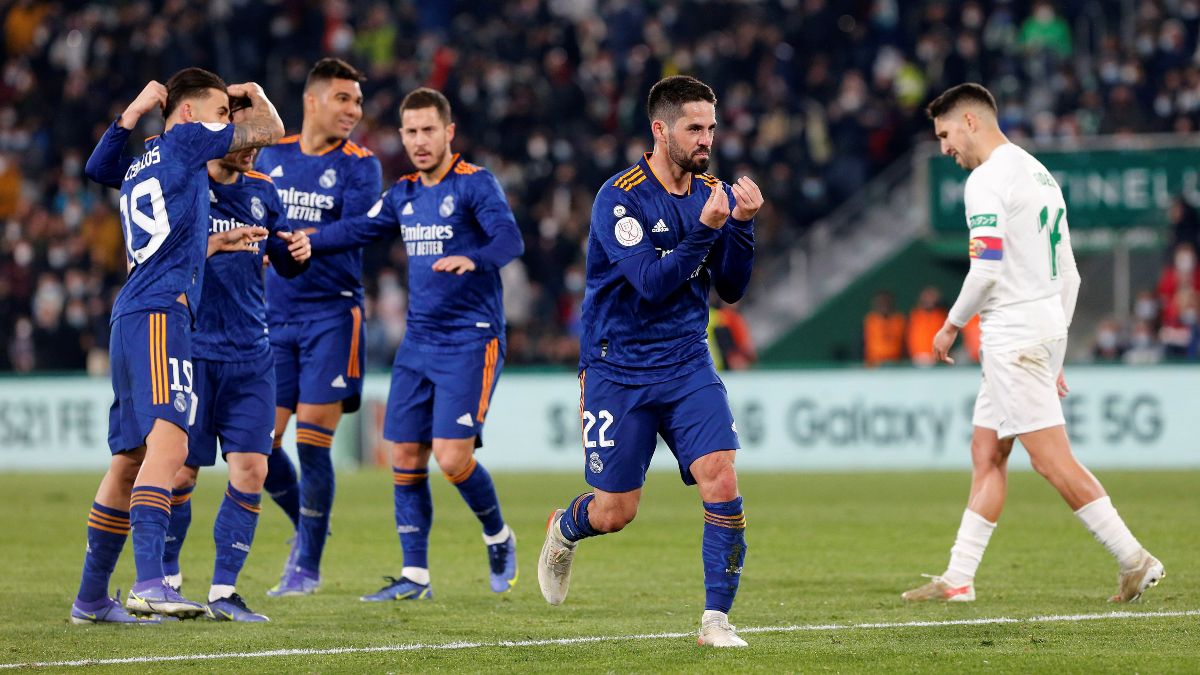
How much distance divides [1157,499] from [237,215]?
29.2 feet

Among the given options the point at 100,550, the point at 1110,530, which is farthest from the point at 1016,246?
the point at 100,550

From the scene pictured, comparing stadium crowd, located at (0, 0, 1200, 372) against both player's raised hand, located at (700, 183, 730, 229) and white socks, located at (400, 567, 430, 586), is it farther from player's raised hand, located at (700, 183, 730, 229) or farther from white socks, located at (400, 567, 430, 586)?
player's raised hand, located at (700, 183, 730, 229)

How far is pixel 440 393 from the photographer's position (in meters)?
9.19

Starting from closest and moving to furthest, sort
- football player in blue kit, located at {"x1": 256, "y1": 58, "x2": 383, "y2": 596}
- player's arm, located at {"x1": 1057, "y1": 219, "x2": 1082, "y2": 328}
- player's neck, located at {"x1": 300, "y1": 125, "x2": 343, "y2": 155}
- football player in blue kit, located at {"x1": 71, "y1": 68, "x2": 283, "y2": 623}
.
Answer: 1. football player in blue kit, located at {"x1": 71, "y1": 68, "x2": 283, "y2": 623}
2. player's arm, located at {"x1": 1057, "y1": 219, "x2": 1082, "y2": 328}
3. football player in blue kit, located at {"x1": 256, "y1": 58, "x2": 383, "y2": 596}
4. player's neck, located at {"x1": 300, "y1": 125, "x2": 343, "y2": 155}

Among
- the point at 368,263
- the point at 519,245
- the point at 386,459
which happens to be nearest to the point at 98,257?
the point at 368,263

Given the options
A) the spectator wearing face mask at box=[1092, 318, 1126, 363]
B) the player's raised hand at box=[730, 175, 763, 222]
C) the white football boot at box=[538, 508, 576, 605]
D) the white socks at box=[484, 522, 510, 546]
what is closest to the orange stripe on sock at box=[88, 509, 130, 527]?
the white football boot at box=[538, 508, 576, 605]

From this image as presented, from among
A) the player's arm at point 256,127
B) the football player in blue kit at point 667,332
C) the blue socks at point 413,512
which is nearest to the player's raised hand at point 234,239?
the player's arm at point 256,127

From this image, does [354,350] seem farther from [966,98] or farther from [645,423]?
[966,98]

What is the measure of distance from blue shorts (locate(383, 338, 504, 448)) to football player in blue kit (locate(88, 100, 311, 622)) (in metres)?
0.98

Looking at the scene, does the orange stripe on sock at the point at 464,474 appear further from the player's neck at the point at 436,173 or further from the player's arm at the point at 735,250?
the player's arm at the point at 735,250

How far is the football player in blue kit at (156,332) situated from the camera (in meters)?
7.53

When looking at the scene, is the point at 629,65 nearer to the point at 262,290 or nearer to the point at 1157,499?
the point at 1157,499

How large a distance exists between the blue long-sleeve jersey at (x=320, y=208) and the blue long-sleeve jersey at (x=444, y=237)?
0.39 metres

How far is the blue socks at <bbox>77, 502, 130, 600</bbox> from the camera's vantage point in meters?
7.68
